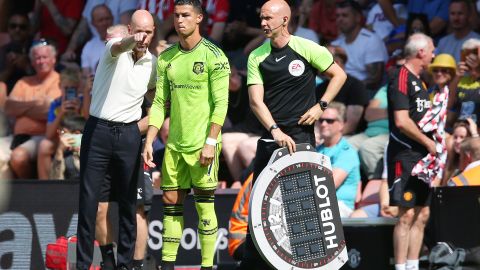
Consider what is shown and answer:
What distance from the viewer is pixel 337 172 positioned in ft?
39.3

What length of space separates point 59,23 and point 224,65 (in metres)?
6.93

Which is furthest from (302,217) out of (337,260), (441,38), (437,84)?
(441,38)

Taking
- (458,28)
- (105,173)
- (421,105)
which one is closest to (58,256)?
(105,173)

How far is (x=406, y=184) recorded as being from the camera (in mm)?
10773

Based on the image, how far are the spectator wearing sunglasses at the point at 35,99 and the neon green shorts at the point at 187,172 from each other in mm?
4841

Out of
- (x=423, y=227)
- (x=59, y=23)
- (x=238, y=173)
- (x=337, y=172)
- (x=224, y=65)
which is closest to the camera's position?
(x=224, y=65)

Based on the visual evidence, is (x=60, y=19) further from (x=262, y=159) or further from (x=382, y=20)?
(x=262, y=159)

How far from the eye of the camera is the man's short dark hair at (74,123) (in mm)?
12109

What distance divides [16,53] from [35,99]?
1.46 metres

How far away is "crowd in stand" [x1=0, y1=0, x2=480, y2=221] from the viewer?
1214 cm

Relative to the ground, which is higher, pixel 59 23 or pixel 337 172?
pixel 59 23

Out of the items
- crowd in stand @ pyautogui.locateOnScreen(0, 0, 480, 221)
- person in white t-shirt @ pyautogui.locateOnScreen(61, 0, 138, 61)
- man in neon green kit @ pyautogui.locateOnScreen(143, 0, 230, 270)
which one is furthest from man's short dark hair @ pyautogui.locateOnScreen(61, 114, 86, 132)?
man in neon green kit @ pyautogui.locateOnScreen(143, 0, 230, 270)

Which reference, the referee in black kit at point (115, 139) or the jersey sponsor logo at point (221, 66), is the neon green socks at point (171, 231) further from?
the jersey sponsor logo at point (221, 66)

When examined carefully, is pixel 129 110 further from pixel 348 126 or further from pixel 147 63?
pixel 348 126
